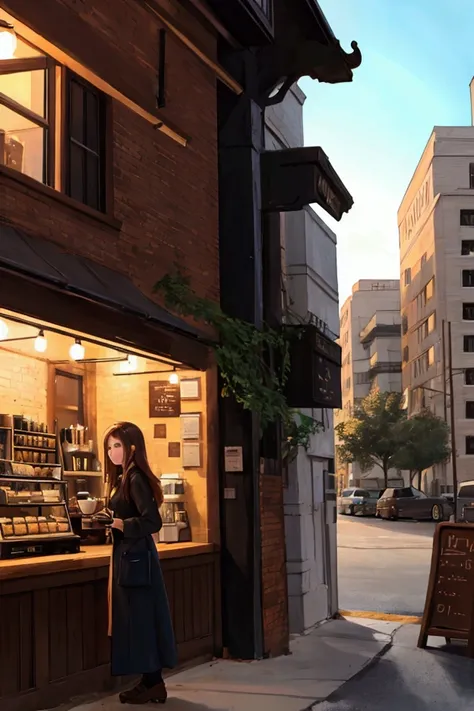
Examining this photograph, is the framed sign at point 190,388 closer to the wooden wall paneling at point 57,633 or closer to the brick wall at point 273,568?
the brick wall at point 273,568

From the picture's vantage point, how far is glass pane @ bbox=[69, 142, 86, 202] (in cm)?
855

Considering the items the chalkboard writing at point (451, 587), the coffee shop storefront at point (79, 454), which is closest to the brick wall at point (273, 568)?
the coffee shop storefront at point (79, 454)

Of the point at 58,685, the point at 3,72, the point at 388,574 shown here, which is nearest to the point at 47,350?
the point at 3,72

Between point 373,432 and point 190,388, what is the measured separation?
55.8m

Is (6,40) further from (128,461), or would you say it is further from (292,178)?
(292,178)

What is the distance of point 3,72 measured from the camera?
7902 millimetres

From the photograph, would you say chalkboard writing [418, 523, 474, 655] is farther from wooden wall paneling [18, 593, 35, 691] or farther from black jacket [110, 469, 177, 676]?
wooden wall paneling [18, 593, 35, 691]

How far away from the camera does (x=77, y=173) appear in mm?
8617

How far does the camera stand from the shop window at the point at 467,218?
70.1m

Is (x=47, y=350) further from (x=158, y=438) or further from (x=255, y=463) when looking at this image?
(x=255, y=463)

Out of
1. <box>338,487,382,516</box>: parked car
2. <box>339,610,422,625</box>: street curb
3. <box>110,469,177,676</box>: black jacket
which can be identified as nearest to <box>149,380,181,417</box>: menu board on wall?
<box>110,469,177,676</box>: black jacket

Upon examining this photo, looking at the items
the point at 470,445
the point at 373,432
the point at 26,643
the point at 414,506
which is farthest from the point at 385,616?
the point at 470,445

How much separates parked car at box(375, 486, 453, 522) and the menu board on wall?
1294 inches

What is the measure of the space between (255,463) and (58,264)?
3.46 metres
